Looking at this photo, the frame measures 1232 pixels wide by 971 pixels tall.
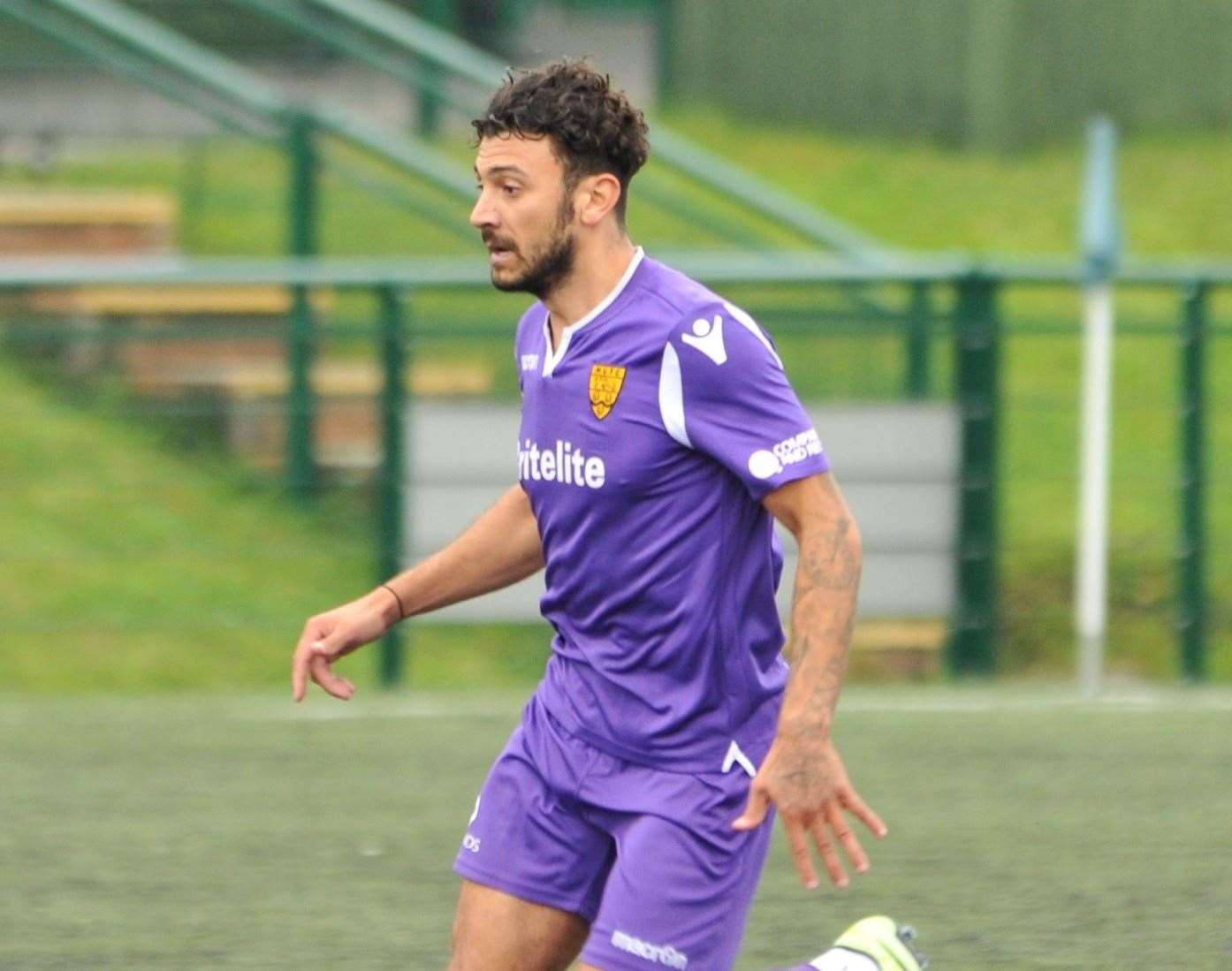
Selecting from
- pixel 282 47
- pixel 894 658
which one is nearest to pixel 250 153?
pixel 282 47

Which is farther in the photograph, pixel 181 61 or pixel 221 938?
pixel 181 61

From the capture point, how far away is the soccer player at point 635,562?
12.1 feet

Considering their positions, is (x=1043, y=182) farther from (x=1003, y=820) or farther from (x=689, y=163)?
(x=1003, y=820)

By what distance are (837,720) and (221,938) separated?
3083mm

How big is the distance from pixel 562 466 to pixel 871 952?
102cm

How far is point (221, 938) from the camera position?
550 centimetres

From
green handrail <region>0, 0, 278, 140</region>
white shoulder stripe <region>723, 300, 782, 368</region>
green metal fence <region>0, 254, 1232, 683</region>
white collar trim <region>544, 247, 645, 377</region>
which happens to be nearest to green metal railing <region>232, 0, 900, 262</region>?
green handrail <region>0, 0, 278, 140</region>

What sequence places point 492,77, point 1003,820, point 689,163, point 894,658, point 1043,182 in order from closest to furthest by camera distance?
point 1003,820 → point 894,658 → point 689,163 → point 492,77 → point 1043,182

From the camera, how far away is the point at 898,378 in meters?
9.04

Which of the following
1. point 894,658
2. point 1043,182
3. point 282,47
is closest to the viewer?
point 894,658

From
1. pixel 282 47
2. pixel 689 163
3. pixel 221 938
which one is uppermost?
pixel 282 47

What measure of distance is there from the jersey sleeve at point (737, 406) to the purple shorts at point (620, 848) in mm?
489

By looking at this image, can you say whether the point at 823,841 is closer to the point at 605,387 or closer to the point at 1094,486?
the point at 605,387

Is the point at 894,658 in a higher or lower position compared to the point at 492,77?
lower
